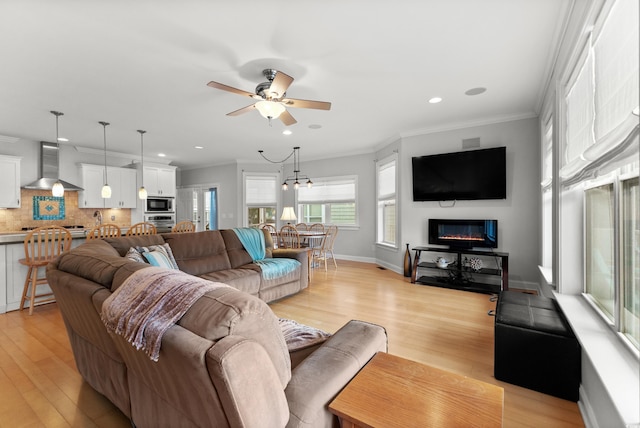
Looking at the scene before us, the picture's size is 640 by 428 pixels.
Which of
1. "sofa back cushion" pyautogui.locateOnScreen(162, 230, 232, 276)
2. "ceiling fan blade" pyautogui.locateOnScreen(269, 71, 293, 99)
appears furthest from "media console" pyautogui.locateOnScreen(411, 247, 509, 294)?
"ceiling fan blade" pyautogui.locateOnScreen(269, 71, 293, 99)

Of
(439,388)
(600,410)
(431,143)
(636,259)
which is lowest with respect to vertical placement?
(600,410)

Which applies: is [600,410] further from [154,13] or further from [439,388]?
[154,13]

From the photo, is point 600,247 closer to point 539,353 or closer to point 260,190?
point 539,353

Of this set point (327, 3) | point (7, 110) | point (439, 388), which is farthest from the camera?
point (7, 110)

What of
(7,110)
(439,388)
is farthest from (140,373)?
(7,110)

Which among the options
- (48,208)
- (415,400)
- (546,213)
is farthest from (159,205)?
(546,213)

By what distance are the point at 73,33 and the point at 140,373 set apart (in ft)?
8.59

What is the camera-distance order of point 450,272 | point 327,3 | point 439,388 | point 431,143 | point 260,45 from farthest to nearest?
point 431,143, point 450,272, point 260,45, point 327,3, point 439,388

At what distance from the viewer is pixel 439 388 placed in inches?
44.2

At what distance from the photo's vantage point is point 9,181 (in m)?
5.16

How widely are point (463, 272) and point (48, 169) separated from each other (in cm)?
783

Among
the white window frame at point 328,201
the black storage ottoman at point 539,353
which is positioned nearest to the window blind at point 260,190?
the white window frame at point 328,201

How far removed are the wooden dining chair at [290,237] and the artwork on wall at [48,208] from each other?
4.61 m

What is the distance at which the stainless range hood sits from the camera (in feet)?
18.0
